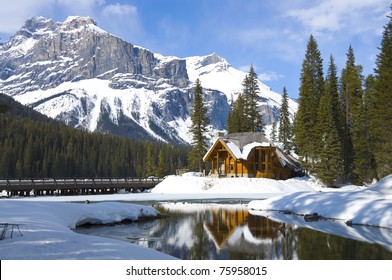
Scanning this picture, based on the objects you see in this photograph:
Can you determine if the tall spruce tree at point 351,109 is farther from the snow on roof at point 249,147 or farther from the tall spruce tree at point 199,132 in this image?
the tall spruce tree at point 199,132

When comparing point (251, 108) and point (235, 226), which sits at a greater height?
point (251, 108)

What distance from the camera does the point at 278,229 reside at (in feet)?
60.8

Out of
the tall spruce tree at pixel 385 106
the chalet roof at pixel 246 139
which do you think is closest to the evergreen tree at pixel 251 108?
the chalet roof at pixel 246 139

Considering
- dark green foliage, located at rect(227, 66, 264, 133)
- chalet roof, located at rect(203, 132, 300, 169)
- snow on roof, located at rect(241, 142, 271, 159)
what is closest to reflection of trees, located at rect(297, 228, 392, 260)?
snow on roof, located at rect(241, 142, 271, 159)

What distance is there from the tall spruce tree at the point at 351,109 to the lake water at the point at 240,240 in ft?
106

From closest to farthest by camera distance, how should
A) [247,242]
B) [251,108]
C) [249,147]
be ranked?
[247,242]
[249,147]
[251,108]

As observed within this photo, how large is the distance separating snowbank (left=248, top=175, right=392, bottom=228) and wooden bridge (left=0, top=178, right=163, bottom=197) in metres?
30.5

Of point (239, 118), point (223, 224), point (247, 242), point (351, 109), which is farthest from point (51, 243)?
point (239, 118)

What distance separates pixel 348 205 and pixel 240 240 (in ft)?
32.7

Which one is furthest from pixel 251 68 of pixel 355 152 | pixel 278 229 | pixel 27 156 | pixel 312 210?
pixel 27 156

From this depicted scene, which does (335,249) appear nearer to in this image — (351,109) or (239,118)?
(351,109)

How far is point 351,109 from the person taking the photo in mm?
56531

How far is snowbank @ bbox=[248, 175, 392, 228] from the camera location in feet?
64.6

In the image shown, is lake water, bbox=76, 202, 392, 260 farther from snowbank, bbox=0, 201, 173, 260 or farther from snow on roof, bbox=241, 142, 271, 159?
snow on roof, bbox=241, 142, 271, 159
